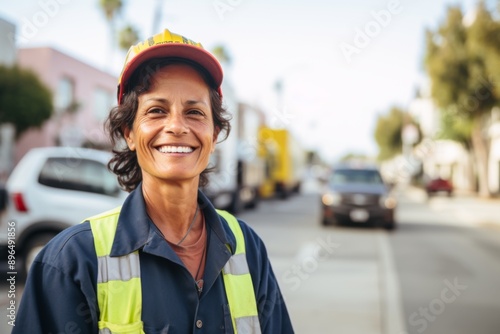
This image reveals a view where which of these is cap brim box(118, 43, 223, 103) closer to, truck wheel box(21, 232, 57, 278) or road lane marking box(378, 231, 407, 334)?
road lane marking box(378, 231, 407, 334)

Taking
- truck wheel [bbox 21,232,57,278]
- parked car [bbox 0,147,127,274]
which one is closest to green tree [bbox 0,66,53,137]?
parked car [bbox 0,147,127,274]

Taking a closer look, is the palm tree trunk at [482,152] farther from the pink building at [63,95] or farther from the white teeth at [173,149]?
the white teeth at [173,149]

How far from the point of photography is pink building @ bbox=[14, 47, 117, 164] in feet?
90.2

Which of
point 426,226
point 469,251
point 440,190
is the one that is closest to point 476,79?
point 440,190

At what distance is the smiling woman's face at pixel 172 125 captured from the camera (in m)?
1.80

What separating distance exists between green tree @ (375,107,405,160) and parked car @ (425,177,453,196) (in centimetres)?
4358

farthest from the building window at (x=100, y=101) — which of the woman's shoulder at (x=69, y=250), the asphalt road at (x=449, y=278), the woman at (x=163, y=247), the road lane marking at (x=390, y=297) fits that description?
the woman's shoulder at (x=69, y=250)

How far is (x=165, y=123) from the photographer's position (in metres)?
1.81

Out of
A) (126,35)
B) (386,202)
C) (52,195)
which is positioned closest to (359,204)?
(386,202)

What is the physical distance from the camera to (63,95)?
29281 mm

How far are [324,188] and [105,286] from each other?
1443cm

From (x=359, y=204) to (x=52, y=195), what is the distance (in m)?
9.51

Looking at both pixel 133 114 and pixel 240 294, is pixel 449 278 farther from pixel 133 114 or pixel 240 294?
pixel 133 114

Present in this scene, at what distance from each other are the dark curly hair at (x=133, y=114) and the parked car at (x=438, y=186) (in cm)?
3787
